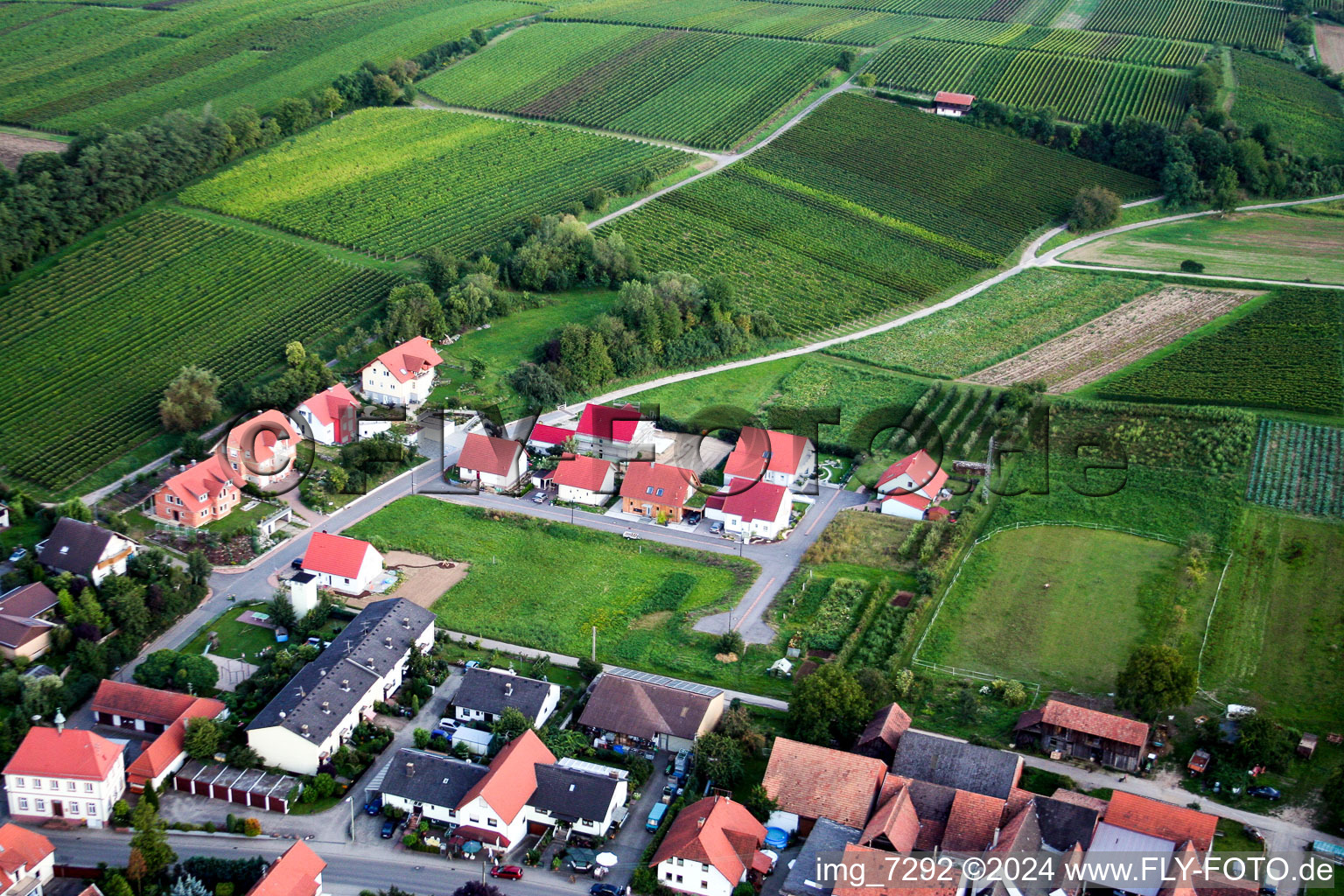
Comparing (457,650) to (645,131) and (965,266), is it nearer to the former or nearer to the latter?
(965,266)

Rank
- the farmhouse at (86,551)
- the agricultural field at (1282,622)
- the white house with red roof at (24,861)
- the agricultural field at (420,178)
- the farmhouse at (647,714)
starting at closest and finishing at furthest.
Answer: the white house with red roof at (24,861) → the farmhouse at (647,714) → the agricultural field at (1282,622) → the farmhouse at (86,551) → the agricultural field at (420,178)

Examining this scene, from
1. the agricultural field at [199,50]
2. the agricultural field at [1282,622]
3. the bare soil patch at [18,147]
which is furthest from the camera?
the agricultural field at [199,50]

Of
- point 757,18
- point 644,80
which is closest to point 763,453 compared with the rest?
point 644,80

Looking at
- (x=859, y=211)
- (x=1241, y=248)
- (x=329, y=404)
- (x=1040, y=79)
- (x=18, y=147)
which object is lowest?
(x=329, y=404)

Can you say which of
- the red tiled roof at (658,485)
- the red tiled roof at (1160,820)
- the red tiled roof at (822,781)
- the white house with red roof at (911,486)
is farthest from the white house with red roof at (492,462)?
the red tiled roof at (1160,820)

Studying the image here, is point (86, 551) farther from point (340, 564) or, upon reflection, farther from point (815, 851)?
point (815, 851)

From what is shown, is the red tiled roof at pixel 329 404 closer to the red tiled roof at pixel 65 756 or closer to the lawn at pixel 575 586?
the lawn at pixel 575 586

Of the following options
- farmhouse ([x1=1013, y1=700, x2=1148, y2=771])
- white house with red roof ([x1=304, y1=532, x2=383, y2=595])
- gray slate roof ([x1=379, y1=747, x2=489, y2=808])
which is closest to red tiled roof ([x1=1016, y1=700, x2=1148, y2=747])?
farmhouse ([x1=1013, y1=700, x2=1148, y2=771])
